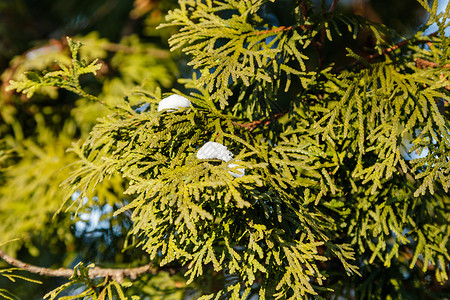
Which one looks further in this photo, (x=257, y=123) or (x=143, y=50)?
(x=143, y=50)

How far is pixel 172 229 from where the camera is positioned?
749mm

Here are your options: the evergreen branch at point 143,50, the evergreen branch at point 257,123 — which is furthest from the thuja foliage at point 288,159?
the evergreen branch at point 143,50

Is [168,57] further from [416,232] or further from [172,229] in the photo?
[416,232]

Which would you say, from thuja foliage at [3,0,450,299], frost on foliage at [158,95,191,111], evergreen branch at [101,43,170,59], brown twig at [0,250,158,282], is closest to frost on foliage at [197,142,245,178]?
thuja foliage at [3,0,450,299]

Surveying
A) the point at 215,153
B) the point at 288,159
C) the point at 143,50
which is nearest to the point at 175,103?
the point at 215,153

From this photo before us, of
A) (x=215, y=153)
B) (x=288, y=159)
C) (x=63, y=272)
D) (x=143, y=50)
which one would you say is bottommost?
(x=63, y=272)

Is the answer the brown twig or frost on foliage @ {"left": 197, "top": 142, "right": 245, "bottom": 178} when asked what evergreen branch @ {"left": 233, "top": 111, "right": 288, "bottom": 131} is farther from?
the brown twig

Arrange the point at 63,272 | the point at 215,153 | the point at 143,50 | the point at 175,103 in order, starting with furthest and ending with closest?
the point at 143,50 < the point at 63,272 < the point at 175,103 < the point at 215,153

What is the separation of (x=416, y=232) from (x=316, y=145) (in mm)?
380

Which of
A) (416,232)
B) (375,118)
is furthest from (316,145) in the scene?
(416,232)

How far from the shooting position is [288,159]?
0.79 m

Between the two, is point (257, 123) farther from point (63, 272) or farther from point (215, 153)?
point (63, 272)

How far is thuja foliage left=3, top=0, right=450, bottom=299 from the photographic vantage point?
2.30 ft

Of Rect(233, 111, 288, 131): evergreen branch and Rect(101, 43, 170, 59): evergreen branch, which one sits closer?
Rect(233, 111, 288, 131): evergreen branch
